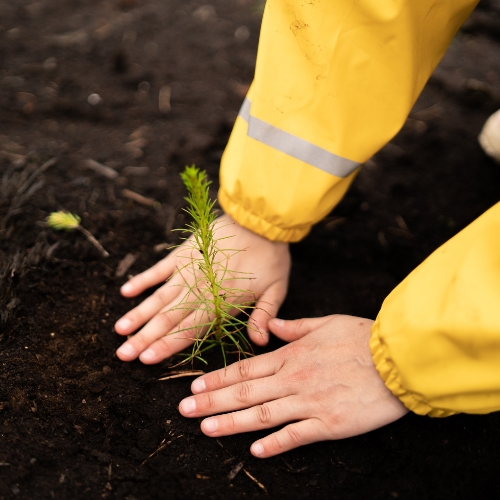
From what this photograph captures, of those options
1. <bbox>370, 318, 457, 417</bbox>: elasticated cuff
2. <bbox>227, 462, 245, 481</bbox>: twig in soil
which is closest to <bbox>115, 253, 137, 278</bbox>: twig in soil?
<bbox>227, 462, 245, 481</bbox>: twig in soil

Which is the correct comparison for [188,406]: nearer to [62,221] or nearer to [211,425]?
[211,425]

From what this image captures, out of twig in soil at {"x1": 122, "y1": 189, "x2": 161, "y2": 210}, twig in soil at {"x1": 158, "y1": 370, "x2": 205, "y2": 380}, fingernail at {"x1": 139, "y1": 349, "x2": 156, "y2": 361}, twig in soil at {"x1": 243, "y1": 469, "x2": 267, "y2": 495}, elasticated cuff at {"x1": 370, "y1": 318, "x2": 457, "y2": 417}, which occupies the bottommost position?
twig in soil at {"x1": 243, "y1": 469, "x2": 267, "y2": 495}

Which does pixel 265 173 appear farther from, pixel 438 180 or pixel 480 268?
pixel 438 180

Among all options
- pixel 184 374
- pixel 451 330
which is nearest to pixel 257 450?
pixel 184 374

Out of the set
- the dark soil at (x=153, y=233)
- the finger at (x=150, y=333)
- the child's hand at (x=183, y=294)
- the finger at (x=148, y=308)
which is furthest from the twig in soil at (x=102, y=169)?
the finger at (x=150, y=333)

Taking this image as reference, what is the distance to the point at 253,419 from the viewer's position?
1.49m

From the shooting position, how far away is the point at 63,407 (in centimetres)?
155

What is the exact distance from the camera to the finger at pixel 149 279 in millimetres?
1888

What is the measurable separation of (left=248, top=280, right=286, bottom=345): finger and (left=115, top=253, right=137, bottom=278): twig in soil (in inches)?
23.2

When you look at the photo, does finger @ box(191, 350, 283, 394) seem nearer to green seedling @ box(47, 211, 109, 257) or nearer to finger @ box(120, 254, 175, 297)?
finger @ box(120, 254, 175, 297)

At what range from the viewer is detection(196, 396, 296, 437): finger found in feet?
4.89

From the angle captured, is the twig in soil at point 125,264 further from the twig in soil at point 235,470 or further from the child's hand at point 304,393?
the twig in soil at point 235,470

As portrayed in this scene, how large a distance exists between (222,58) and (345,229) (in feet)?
5.16

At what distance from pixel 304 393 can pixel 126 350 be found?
2.14 ft
